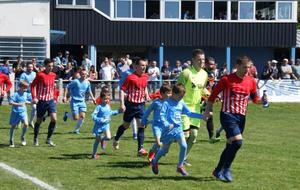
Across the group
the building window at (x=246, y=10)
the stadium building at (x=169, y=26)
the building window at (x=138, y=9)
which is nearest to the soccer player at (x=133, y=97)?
the stadium building at (x=169, y=26)

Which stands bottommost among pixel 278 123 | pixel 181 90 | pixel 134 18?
pixel 278 123

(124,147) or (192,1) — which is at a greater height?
(192,1)

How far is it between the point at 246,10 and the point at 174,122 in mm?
37167

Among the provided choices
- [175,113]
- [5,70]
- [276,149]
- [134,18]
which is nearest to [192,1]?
[134,18]

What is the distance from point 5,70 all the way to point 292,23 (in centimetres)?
2496

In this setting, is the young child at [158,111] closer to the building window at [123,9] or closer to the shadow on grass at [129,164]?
the shadow on grass at [129,164]

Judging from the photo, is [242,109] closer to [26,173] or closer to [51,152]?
[26,173]

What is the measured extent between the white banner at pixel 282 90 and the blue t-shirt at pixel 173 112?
21714mm

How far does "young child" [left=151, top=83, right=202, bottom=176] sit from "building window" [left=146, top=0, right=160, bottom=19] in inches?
1403

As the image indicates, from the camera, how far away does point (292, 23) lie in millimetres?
48625

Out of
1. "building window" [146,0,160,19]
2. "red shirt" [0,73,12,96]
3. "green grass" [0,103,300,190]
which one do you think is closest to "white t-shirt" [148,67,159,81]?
"green grass" [0,103,300,190]

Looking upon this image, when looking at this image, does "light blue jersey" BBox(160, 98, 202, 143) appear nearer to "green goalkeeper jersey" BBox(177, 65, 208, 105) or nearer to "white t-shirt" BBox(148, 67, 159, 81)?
"green goalkeeper jersey" BBox(177, 65, 208, 105)

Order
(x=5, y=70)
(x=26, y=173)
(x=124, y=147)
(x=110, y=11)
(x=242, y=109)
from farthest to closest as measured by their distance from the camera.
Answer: (x=110, y=11)
(x=5, y=70)
(x=124, y=147)
(x=26, y=173)
(x=242, y=109)

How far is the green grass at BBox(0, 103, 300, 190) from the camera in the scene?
10898 millimetres
